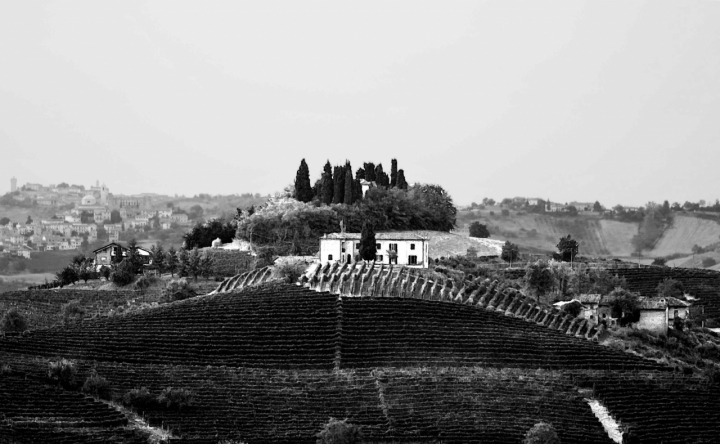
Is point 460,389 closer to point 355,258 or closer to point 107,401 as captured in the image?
point 107,401

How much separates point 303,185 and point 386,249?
568 inches

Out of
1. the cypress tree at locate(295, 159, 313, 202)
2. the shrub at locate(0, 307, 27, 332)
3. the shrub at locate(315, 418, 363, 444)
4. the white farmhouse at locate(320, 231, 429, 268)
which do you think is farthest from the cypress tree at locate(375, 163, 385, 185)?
the shrub at locate(315, 418, 363, 444)

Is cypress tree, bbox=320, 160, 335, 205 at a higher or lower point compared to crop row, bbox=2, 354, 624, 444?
higher

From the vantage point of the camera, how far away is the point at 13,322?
237ft

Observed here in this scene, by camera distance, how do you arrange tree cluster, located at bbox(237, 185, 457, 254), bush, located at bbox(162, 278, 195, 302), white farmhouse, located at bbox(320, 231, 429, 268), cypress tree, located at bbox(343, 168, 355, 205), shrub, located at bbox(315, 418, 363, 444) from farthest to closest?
cypress tree, located at bbox(343, 168, 355, 205) → tree cluster, located at bbox(237, 185, 457, 254) → white farmhouse, located at bbox(320, 231, 429, 268) → bush, located at bbox(162, 278, 195, 302) → shrub, located at bbox(315, 418, 363, 444)

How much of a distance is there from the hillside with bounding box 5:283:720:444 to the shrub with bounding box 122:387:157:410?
15 cm

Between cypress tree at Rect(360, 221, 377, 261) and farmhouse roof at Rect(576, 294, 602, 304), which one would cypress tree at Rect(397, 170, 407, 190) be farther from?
farmhouse roof at Rect(576, 294, 602, 304)

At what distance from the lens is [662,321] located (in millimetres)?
76188

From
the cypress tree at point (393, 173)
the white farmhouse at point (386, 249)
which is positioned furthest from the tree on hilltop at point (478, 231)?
the white farmhouse at point (386, 249)

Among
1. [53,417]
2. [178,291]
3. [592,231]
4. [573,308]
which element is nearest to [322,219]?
[178,291]

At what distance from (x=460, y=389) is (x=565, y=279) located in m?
25.6

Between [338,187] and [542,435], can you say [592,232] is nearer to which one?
[338,187]

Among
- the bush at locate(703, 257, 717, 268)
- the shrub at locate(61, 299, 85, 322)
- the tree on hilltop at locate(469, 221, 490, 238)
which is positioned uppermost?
the tree on hilltop at locate(469, 221, 490, 238)

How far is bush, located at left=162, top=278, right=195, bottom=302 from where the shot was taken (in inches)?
3051
